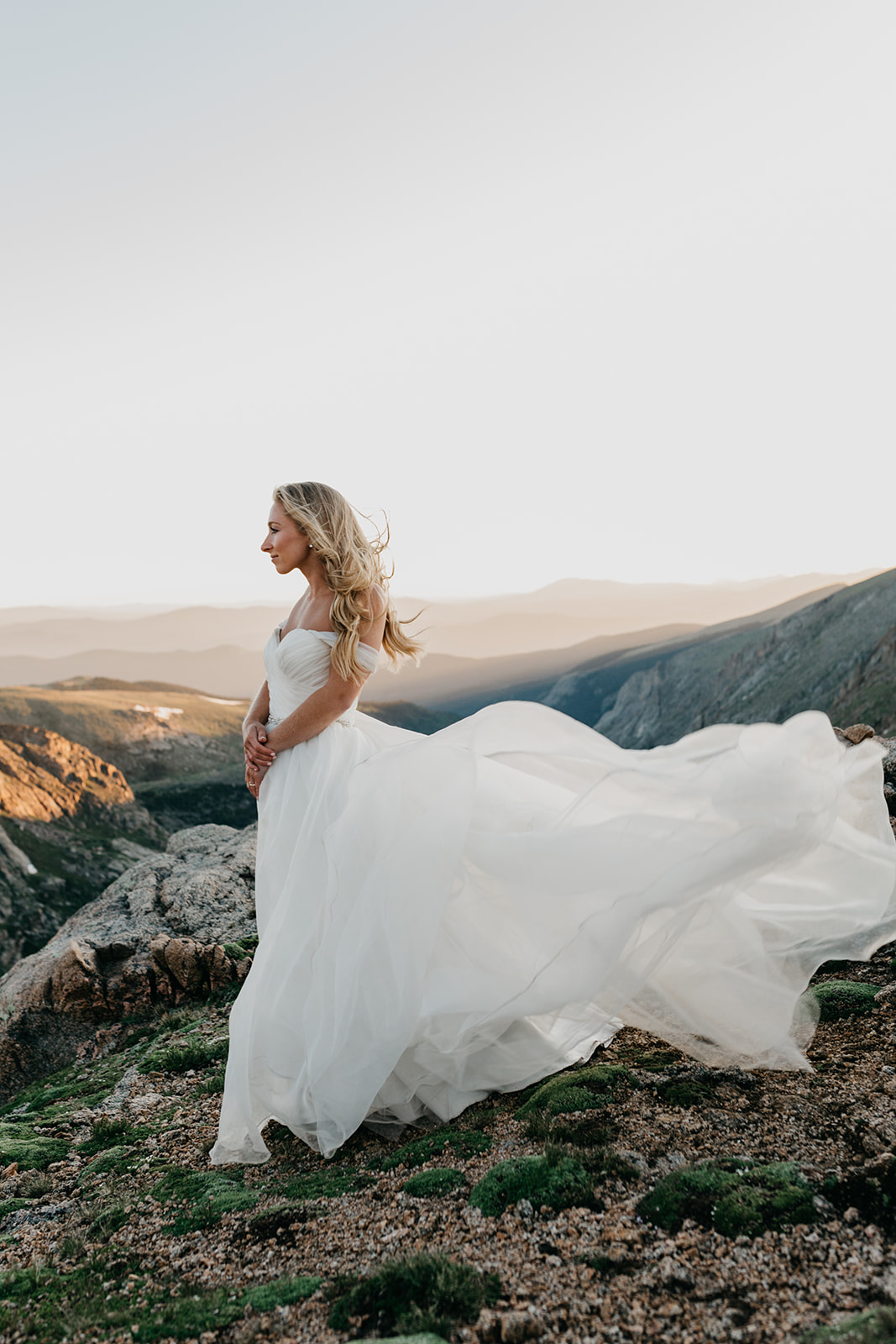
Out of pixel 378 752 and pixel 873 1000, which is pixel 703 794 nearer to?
pixel 378 752

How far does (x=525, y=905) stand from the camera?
5.31 m

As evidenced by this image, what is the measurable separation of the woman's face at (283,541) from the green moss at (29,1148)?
19.0ft

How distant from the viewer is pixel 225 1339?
3.80 meters

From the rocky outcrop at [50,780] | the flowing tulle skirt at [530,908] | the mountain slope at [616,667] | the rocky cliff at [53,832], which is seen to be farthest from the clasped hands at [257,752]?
the mountain slope at [616,667]

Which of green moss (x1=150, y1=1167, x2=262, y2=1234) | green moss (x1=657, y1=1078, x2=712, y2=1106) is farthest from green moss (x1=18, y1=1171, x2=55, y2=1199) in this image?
green moss (x1=657, y1=1078, x2=712, y2=1106)

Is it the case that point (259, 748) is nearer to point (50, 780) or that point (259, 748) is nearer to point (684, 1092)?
point (684, 1092)

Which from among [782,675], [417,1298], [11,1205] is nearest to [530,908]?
[417,1298]

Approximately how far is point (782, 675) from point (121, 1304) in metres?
86.4

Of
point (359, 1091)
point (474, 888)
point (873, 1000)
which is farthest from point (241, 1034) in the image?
point (873, 1000)

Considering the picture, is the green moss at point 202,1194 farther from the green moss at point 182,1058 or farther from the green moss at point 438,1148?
the green moss at point 182,1058

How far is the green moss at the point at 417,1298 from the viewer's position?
11.9 ft

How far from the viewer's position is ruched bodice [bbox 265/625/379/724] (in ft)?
20.0

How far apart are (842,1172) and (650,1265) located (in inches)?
49.7

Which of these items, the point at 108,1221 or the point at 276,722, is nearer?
the point at 108,1221
